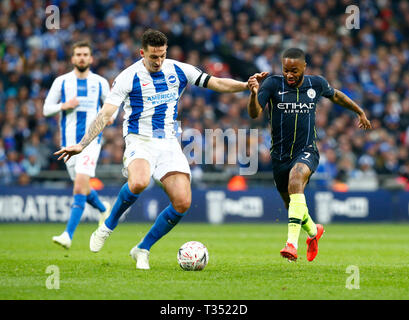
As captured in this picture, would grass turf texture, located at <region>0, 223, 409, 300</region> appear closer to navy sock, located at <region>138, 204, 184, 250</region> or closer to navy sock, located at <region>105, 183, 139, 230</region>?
navy sock, located at <region>138, 204, 184, 250</region>

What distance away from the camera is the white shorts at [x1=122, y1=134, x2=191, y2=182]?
→ 814 centimetres

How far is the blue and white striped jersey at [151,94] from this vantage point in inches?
Answer: 320

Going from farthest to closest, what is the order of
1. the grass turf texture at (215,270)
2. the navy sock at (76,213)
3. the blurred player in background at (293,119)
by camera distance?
the navy sock at (76,213)
the blurred player in background at (293,119)
the grass turf texture at (215,270)

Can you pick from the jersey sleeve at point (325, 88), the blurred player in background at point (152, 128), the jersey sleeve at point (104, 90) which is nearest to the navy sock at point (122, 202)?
the blurred player in background at point (152, 128)

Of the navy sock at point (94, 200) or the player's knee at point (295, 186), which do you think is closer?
the player's knee at point (295, 186)

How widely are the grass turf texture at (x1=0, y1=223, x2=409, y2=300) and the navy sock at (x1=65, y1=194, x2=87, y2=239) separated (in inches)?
14.8

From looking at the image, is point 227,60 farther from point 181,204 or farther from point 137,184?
point 137,184

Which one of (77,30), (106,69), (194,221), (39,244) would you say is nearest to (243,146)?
(194,221)

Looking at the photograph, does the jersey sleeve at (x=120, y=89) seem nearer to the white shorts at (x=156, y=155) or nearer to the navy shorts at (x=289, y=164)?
the white shorts at (x=156, y=155)

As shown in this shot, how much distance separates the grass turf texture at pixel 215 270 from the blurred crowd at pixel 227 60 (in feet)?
17.6

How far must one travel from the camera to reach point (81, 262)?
8891 mm

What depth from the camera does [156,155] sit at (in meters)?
8.20

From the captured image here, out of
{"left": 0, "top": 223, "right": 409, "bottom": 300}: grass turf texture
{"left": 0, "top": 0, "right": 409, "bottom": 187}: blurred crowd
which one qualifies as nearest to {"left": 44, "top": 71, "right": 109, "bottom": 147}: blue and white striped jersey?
{"left": 0, "top": 223, "right": 409, "bottom": 300}: grass turf texture
